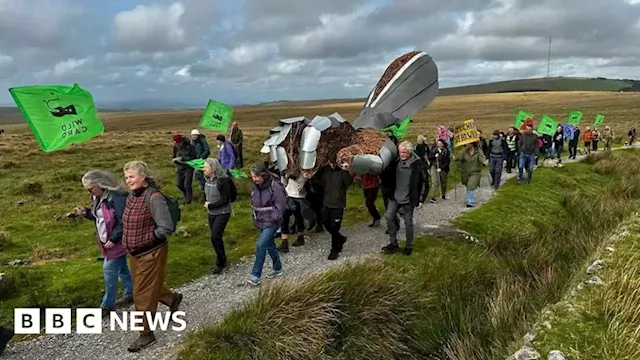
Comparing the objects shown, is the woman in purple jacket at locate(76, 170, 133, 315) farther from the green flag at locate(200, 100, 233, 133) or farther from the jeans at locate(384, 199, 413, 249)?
the green flag at locate(200, 100, 233, 133)

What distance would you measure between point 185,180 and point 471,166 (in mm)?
8483

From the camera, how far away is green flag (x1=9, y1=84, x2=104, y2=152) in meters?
8.59

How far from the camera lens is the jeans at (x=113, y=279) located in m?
7.45

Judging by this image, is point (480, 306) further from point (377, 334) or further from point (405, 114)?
point (405, 114)

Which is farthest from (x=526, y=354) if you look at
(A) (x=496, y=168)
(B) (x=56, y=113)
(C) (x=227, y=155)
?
(A) (x=496, y=168)

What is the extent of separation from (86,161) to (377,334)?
24.1m

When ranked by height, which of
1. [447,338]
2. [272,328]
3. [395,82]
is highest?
[395,82]

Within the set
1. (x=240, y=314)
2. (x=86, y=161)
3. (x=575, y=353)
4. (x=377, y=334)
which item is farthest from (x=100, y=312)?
(x=86, y=161)

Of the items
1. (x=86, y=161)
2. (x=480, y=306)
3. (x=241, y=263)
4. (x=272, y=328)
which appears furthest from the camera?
(x=86, y=161)

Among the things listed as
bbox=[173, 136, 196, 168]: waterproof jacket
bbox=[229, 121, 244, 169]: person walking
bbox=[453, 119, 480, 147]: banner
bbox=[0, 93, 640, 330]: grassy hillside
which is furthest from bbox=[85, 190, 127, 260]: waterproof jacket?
bbox=[229, 121, 244, 169]: person walking

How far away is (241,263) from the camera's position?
10203mm

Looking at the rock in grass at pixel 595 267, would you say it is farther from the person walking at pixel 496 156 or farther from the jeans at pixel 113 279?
the person walking at pixel 496 156

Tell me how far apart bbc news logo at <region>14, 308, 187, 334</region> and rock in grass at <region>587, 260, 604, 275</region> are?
5.95 m

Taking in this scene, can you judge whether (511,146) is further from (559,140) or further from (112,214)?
(112,214)
